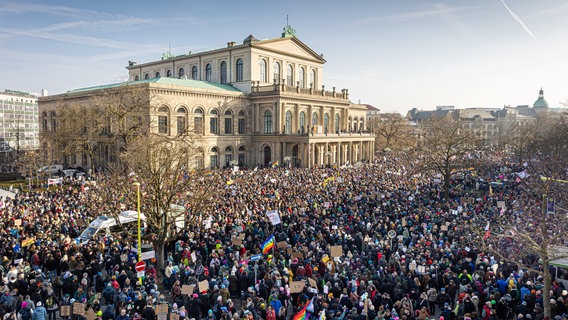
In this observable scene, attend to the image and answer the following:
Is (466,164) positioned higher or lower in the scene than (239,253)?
higher

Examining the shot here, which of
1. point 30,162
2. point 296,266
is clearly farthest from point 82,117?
point 296,266

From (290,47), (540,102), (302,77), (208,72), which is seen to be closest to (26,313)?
(208,72)

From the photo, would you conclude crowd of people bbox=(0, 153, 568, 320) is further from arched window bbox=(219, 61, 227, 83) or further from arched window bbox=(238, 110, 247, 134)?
arched window bbox=(219, 61, 227, 83)

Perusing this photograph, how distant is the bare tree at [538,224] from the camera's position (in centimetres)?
1334

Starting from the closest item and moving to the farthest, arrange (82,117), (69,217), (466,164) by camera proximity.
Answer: (69,217)
(466,164)
(82,117)

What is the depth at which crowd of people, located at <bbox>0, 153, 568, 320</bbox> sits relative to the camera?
13.4 m

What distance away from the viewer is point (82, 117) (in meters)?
48.4

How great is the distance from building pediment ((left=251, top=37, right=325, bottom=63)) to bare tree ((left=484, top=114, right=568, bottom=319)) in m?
36.9

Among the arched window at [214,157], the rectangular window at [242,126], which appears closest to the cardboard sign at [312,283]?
the arched window at [214,157]

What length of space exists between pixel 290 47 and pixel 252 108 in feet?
44.4

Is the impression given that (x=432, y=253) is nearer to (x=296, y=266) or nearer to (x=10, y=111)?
(x=296, y=266)

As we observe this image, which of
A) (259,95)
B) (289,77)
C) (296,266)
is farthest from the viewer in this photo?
(289,77)

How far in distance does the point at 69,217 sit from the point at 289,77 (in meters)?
46.8

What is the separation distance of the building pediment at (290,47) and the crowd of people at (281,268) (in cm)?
3727
